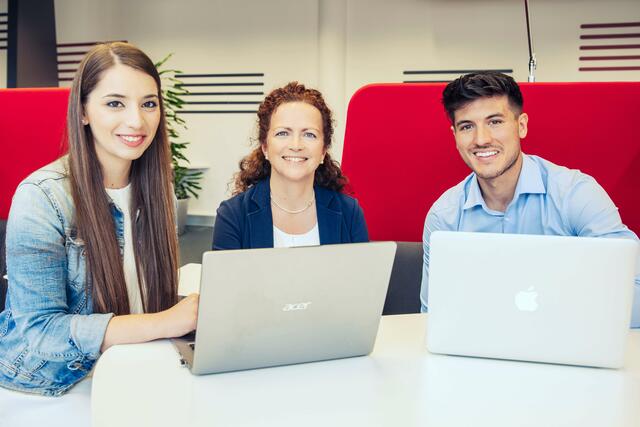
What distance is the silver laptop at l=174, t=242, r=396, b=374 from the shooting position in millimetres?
1129

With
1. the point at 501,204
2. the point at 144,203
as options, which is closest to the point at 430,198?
the point at 501,204

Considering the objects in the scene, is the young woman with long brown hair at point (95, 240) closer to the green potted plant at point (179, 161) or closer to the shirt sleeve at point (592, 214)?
the shirt sleeve at point (592, 214)

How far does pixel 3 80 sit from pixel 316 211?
583cm

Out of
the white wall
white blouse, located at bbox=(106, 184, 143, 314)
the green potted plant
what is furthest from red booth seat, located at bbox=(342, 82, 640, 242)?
the white wall

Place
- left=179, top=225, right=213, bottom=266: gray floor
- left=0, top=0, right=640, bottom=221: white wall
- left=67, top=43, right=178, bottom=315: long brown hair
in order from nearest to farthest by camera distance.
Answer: left=67, top=43, right=178, bottom=315: long brown hair → left=179, top=225, right=213, bottom=266: gray floor → left=0, top=0, right=640, bottom=221: white wall

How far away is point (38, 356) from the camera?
1443 mm

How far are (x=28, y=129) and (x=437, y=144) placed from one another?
162 cm

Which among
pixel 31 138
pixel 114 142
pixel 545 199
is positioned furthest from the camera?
pixel 31 138

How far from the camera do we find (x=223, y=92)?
6.25 metres

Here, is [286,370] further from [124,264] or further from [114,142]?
[114,142]

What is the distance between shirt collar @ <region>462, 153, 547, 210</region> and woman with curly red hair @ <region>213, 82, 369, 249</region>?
1.40ft

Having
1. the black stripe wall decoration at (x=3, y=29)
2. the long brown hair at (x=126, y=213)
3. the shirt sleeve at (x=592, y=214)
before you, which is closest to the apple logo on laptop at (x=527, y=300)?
the shirt sleeve at (x=592, y=214)

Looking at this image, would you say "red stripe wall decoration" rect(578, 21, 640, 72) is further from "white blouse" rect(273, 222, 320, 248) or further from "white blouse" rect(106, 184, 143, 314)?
"white blouse" rect(106, 184, 143, 314)

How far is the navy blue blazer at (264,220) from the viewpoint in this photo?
2.28m
